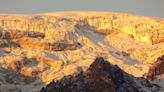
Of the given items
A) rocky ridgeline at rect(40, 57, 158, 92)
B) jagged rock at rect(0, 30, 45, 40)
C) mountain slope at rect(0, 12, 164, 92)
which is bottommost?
mountain slope at rect(0, 12, 164, 92)

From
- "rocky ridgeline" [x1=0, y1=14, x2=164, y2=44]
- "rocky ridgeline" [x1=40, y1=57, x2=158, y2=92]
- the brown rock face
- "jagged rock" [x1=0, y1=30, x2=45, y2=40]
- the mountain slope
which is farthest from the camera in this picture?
"rocky ridgeline" [x1=0, y1=14, x2=164, y2=44]

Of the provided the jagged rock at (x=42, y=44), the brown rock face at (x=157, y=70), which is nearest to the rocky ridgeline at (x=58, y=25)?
the jagged rock at (x=42, y=44)

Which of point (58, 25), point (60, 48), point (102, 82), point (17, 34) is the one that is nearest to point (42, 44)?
point (60, 48)

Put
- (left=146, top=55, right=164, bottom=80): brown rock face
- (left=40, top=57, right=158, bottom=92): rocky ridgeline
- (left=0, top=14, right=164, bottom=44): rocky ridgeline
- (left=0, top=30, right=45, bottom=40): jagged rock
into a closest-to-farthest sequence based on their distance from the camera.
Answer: (left=40, top=57, right=158, bottom=92): rocky ridgeline
(left=146, top=55, right=164, bottom=80): brown rock face
(left=0, top=30, right=45, bottom=40): jagged rock
(left=0, top=14, right=164, bottom=44): rocky ridgeline

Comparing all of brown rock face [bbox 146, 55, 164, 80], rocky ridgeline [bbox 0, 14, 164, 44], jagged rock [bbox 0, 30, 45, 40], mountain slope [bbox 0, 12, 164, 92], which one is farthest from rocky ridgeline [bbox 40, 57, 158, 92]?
rocky ridgeline [bbox 0, 14, 164, 44]

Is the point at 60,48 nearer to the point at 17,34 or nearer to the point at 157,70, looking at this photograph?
the point at 17,34

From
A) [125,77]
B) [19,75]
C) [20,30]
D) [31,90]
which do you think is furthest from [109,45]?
[125,77]

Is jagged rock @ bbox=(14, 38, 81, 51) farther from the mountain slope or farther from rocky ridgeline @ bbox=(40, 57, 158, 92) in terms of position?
rocky ridgeline @ bbox=(40, 57, 158, 92)

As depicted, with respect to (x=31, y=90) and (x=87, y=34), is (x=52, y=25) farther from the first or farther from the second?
(x=31, y=90)
